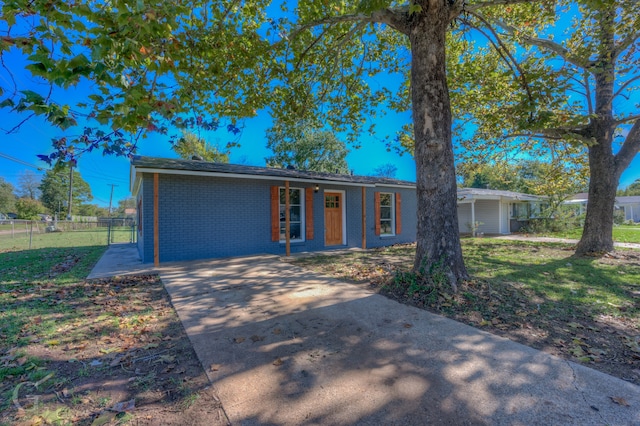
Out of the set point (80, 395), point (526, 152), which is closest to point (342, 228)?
point (526, 152)

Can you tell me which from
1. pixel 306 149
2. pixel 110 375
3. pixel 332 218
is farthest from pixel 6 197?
pixel 110 375

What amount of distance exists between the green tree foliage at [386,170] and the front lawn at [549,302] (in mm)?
26874

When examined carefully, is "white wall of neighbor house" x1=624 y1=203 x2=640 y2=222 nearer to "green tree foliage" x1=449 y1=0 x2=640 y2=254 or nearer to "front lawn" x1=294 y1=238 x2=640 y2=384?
"green tree foliage" x1=449 y1=0 x2=640 y2=254

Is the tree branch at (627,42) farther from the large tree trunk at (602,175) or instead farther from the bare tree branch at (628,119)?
the bare tree branch at (628,119)

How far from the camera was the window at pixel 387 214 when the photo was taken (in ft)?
40.4

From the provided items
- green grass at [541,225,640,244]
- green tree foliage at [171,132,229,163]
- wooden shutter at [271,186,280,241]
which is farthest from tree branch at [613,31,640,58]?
green tree foliage at [171,132,229,163]

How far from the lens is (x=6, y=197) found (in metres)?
40.6

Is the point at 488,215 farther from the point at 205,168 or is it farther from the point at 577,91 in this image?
the point at 205,168

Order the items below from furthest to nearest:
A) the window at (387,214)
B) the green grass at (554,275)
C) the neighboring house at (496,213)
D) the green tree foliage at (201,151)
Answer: the green tree foliage at (201,151), the neighboring house at (496,213), the window at (387,214), the green grass at (554,275)

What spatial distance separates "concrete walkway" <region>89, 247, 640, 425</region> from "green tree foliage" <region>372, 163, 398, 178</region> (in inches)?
1212

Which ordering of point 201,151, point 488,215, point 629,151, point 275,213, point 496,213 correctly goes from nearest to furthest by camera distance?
point 629,151 < point 275,213 < point 496,213 < point 488,215 < point 201,151

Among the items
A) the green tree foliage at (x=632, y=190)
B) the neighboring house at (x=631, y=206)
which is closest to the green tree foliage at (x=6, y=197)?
the neighboring house at (x=631, y=206)

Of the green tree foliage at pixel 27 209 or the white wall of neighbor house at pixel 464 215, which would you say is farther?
the green tree foliage at pixel 27 209

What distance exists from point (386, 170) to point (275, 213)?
26882 millimetres
